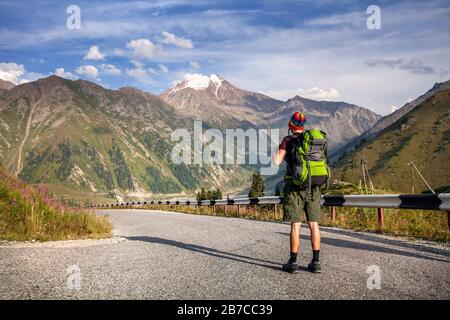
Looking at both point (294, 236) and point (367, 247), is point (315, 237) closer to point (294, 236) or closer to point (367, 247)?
point (294, 236)

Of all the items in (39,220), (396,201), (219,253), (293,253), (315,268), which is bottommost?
(219,253)

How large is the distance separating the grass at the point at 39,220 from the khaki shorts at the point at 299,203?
604cm

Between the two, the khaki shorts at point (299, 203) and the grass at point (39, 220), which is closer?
the khaki shorts at point (299, 203)

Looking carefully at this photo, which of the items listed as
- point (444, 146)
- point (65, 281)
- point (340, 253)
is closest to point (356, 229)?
point (340, 253)

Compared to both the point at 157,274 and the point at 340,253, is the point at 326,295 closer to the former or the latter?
the point at 157,274

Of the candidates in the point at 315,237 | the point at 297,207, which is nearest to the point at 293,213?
the point at 297,207

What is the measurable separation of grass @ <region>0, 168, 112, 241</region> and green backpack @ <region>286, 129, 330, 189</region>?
6.30m

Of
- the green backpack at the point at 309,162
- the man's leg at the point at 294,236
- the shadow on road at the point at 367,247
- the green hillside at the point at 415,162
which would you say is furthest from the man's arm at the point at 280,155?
the green hillside at the point at 415,162

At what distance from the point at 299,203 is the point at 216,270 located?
161 centimetres

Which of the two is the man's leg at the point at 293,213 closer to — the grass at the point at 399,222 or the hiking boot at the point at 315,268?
the hiking boot at the point at 315,268

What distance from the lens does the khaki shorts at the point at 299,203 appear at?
6.29 meters

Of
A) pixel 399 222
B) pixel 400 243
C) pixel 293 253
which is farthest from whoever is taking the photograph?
pixel 399 222

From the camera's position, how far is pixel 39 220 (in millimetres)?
10195
